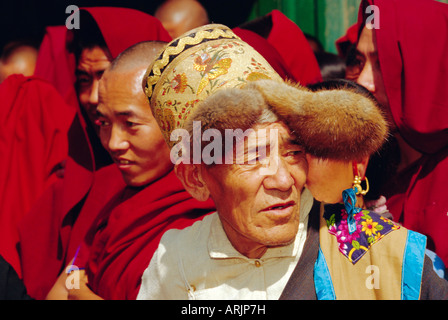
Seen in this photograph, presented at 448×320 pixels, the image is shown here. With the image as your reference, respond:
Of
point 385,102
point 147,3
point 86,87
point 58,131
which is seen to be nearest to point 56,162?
point 58,131

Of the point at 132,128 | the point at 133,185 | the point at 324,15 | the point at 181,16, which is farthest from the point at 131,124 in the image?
the point at 324,15

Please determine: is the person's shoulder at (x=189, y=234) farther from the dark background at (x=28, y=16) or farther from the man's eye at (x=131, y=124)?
the dark background at (x=28, y=16)

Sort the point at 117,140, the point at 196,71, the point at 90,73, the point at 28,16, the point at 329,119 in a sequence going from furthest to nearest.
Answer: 1. the point at 28,16
2. the point at 90,73
3. the point at 117,140
4. the point at 196,71
5. the point at 329,119

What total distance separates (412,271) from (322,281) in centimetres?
24

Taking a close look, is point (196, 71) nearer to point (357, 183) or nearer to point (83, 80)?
point (357, 183)

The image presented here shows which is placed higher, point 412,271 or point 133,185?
point 412,271

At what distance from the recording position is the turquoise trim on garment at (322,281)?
150cm

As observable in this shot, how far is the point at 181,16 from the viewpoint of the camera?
3.78m

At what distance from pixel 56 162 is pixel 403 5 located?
189cm

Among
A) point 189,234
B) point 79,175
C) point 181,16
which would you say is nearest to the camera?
point 189,234

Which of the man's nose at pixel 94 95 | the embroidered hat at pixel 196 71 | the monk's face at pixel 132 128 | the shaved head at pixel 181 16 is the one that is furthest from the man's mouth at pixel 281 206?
the shaved head at pixel 181 16

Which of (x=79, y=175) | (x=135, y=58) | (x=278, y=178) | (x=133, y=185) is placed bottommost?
(x=79, y=175)

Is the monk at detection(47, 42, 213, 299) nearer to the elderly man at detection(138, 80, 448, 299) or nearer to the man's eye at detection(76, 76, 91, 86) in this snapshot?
the elderly man at detection(138, 80, 448, 299)

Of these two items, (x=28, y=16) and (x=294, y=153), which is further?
(x=28, y=16)
